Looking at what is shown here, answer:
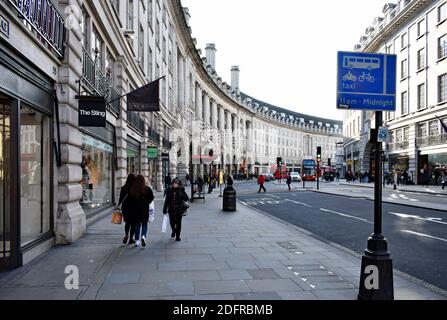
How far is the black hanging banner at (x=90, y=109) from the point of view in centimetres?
1009

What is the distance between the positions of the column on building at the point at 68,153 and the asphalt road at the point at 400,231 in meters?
6.36

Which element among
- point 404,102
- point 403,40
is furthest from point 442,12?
point 404,102

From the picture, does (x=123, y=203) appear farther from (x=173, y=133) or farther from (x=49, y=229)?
(x=173, y=133)

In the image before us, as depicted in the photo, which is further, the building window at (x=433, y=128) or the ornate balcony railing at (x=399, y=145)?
the ornate balcony railing at (x=399, y=145)

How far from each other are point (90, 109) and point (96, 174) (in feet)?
14.9

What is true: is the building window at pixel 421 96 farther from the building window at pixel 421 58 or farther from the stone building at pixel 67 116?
the stone building at pixel 67 116

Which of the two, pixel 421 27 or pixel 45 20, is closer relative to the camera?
pixel 45 20

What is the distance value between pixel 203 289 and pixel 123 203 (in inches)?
165

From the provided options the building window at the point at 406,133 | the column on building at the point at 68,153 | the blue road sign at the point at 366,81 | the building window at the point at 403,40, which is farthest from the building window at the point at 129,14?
the building window at the point at 403,40

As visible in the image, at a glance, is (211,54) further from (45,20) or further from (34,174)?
(34,174)

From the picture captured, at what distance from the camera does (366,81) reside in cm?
594
